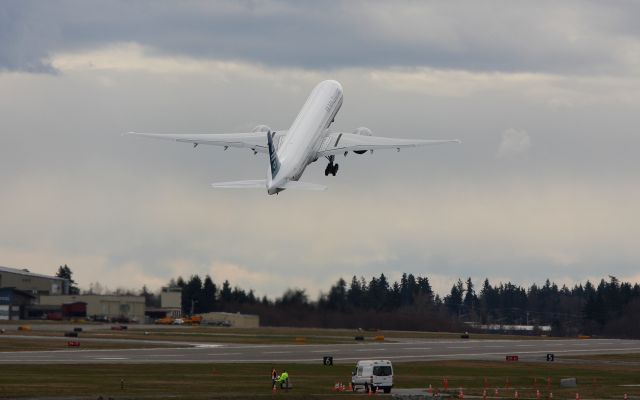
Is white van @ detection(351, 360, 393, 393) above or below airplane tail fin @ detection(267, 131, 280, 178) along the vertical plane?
below

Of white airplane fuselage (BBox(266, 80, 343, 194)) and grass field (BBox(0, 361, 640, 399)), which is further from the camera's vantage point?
white airplane fuselage (BBox(266, 80, 343, 194))

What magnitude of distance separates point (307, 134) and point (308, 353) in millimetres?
33374

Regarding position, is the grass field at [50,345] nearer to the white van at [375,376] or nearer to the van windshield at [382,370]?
the white van at [375,376]

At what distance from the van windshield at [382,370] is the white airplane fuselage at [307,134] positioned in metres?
23.0

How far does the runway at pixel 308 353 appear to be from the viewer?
13975 centimetres

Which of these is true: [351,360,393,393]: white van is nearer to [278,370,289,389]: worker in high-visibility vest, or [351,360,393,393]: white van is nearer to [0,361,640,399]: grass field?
[0,361,640,399]: grass field

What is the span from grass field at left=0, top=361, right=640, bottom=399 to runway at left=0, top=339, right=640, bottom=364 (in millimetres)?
8545

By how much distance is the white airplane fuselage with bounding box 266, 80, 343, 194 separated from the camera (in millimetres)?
125812

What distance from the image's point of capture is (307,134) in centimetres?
14025

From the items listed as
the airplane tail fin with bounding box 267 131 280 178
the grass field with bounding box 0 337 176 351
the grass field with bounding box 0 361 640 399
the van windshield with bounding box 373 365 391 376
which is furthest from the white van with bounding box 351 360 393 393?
the grass field with bounding box 0 337 176 351

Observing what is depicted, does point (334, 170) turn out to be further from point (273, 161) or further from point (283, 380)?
point (283, 380)

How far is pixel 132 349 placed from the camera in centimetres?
15950

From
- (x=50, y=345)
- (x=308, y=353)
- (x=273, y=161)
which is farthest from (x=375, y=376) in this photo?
(x=50, y=345)

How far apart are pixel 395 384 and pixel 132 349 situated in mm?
54136
